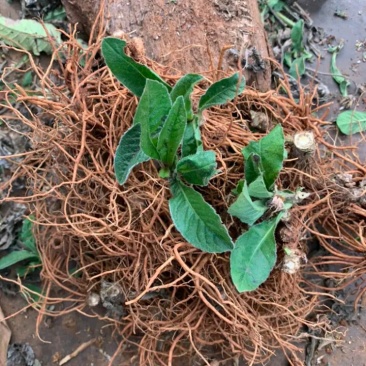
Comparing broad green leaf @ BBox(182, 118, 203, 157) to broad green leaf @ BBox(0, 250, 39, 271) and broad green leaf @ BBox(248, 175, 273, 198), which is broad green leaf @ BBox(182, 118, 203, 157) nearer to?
broad green leaf @ BBox(248, 175, 273, 198)

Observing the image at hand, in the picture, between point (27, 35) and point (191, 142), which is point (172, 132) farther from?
point (27, 35)

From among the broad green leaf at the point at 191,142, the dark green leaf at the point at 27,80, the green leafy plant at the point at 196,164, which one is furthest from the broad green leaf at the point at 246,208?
the dark green leaf at the point at 27,80

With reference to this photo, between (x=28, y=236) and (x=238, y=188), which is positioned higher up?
(x=238, y=188)

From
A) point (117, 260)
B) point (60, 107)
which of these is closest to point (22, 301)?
point (117, 260)

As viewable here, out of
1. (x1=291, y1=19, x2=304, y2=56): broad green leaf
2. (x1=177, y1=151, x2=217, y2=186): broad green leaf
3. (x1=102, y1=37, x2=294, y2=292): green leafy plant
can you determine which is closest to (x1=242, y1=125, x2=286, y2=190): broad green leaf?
(x1=102, y1=37, x2=294, y2=292): green leafy plant

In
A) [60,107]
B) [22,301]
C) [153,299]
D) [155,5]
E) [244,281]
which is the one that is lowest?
[22,301]

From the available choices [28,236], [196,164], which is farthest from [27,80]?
[196,164]

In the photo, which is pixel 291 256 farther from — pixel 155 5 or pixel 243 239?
pixel 155 5
